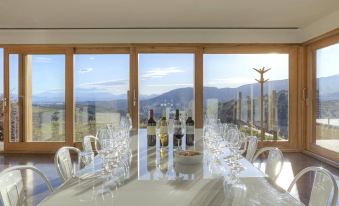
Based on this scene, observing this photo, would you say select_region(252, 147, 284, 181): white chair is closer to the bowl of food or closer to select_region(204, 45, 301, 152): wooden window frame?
the bowl of food

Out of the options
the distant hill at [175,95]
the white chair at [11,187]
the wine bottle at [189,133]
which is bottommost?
the white chair at [11,187]

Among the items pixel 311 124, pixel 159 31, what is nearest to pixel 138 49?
pixel 159 31

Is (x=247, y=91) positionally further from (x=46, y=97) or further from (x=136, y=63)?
(x=46, y=97)

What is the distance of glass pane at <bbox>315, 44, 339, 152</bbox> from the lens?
18.1ft

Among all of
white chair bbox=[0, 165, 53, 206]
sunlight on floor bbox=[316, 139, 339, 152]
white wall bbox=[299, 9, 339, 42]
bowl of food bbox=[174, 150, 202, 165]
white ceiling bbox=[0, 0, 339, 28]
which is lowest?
sunlight on floor bbox=[316, 139, 339, 152]

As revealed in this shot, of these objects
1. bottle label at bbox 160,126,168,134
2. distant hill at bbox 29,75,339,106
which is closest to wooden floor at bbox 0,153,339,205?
distant hill at bbox 29,75,339,106

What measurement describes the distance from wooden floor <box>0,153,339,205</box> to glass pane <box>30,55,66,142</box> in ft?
2.08

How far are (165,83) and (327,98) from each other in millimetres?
3128

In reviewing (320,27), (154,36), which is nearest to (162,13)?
(154,36)

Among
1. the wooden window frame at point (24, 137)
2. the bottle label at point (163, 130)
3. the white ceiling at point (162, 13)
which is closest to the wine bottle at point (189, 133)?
the bottle label at point (163, 130)

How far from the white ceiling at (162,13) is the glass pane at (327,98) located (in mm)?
734

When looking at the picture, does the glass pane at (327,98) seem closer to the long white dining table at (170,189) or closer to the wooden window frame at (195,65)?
the wooden window frame at (195,65)

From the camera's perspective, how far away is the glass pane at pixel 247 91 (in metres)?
6.63

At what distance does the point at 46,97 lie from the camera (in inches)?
263
